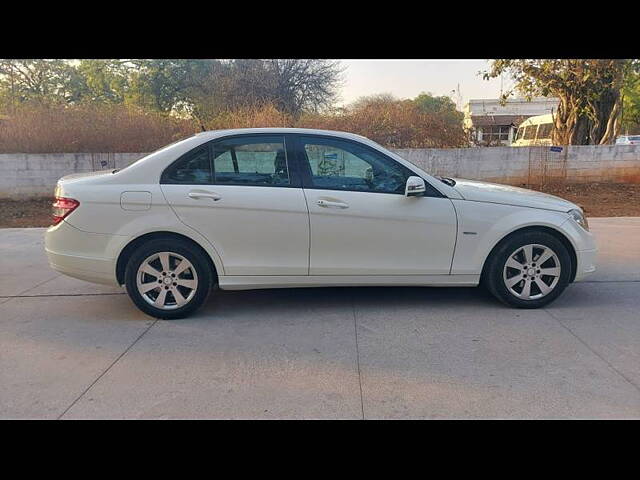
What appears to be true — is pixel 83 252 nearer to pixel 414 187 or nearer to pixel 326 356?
pixel 326 356

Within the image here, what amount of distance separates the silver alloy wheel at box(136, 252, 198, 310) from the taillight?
796mm

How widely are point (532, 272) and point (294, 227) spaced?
7.54 ft

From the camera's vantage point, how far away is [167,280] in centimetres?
388

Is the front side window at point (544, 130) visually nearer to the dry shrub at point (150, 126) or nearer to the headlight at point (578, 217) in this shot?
the dry shrub at point (150, 126)

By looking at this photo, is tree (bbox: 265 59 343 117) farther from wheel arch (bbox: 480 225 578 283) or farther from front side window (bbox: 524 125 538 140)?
wheel arch (bbox: 480 225 578 283)

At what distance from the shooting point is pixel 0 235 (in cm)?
786

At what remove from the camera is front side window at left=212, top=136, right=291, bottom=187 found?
3.91m

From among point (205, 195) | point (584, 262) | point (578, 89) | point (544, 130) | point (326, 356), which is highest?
point (578, 89)

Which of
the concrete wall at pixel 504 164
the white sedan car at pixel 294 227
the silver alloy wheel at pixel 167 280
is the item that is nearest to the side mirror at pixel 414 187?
the white sedan car at pixel 294 227

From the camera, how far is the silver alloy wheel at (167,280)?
12.6 ft

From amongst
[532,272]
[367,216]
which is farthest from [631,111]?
[367,216]

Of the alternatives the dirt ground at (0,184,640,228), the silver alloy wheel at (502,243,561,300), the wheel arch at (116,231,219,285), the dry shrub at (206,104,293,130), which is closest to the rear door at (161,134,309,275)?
the wheel arch at (116,231,219,285)

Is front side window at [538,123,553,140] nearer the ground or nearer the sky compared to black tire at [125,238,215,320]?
nearer the sky

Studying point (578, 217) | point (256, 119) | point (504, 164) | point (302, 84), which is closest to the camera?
point (578, 217)
